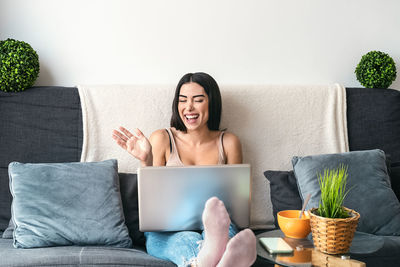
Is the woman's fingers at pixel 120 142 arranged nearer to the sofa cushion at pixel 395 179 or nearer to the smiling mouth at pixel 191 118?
the smiling mouth at pixel 191 118

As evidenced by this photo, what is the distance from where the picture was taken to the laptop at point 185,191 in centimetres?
162

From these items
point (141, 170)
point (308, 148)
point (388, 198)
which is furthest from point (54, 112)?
point (388, 198)

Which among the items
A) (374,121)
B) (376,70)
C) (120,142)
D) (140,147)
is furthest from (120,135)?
(376,70)

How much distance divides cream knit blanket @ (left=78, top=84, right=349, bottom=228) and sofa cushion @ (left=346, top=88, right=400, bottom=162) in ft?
0.19

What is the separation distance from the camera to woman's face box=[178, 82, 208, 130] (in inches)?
88.0

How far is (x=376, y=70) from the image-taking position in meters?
2.56

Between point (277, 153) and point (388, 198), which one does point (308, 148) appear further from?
point (388, 198)

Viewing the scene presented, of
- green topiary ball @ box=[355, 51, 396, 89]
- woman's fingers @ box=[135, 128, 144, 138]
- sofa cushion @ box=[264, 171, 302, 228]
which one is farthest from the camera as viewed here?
green topiary ball @ box=[355, 51, 396, 89]

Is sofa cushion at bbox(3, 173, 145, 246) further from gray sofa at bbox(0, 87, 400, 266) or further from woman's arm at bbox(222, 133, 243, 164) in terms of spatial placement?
woman's arm at bbox(222, 133, 243, 164)

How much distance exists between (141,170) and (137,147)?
1.41ft

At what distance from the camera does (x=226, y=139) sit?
90.4 inches

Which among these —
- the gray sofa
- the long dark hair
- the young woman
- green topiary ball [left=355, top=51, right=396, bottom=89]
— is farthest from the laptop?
green topiary ball [left=355, top=51, right=396, bottom=89]

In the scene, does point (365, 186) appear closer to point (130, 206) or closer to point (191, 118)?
point (191, 118)

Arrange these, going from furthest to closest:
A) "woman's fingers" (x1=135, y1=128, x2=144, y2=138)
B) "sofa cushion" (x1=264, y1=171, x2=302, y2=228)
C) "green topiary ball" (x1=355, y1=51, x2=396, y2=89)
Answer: "green topiary ball" (x1=355, y1=51, x2=396, y2=89), "sofa cushion" (x1=264, y1=171, x2=302, y2=228), "woman's fingers" (x1=135, y1=128, x2=144, y2=138)
